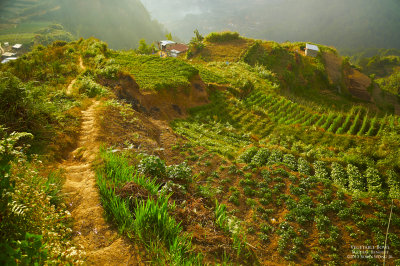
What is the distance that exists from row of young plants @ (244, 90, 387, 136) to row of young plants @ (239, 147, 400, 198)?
6.49 m

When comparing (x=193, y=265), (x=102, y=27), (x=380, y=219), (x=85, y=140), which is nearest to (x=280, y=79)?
(x=380, y=219)

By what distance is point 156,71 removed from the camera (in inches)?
842

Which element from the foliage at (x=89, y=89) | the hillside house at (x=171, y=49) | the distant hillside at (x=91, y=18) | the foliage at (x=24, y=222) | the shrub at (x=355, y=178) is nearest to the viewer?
the foliage at (x=24, y=222)

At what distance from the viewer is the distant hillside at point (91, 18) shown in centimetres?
13325

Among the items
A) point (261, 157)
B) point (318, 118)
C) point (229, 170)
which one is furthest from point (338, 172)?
point (318, 118)

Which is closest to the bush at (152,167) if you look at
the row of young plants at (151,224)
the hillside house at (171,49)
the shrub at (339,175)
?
the row of young plants at (151,224)

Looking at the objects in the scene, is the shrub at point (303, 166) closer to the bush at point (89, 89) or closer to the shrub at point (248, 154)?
the shrub at point (248, 154)

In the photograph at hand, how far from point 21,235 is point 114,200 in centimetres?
197

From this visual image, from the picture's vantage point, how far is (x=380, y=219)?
8.09 metres

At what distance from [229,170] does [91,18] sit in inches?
7124

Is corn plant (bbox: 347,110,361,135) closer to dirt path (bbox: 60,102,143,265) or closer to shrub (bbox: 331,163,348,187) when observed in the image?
shrub (bbox: 331,163,348,187)

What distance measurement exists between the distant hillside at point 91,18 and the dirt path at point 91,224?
145 metres

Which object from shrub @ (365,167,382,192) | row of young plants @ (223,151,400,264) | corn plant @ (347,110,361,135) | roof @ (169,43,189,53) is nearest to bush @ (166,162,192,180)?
row of young plants @ (223,151,400,264)

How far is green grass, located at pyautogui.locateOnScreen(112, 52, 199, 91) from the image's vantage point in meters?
19.4
